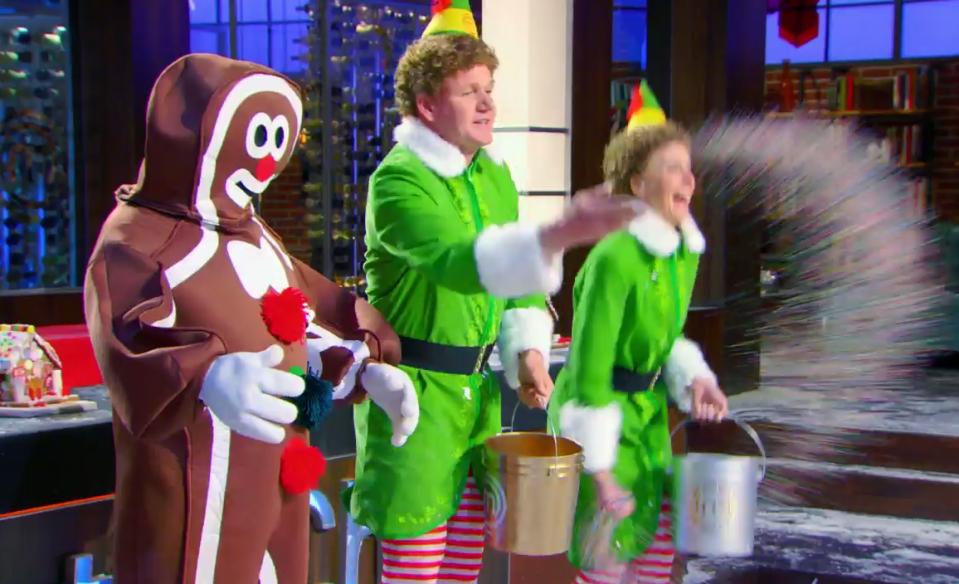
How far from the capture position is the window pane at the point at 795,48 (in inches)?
338

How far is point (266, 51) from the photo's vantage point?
5.07 m

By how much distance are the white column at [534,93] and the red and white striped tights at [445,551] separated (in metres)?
2.32

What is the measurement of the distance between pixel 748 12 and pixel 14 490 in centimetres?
428

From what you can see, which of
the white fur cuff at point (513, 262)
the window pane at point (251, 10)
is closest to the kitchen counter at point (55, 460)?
the white fur cuff at point (513, 262)

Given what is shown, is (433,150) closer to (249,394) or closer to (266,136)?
(266,136)

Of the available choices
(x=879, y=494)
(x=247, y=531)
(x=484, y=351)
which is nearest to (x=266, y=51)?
(x=879, y=494)

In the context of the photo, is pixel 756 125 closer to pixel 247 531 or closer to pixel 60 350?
pixel 60 350

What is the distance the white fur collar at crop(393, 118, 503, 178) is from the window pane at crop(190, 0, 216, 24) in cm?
296

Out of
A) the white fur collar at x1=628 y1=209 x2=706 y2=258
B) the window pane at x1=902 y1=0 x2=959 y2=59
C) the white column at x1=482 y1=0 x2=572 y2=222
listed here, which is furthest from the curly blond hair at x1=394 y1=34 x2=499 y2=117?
the window pane at x1=902 y1=0 x2=959 y2=59

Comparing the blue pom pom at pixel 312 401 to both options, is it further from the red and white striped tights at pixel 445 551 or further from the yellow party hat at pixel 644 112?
the yellow party hat at pixel 644 112

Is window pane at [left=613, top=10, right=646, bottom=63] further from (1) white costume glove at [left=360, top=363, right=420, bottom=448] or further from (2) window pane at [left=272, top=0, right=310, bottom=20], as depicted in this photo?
(1) white costume glove at [left=360, top=363, right=420, bottom=448]

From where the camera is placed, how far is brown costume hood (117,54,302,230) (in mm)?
1501

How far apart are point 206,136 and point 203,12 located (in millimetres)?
3336

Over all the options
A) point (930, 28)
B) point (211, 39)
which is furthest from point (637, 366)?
point (930, 28)
